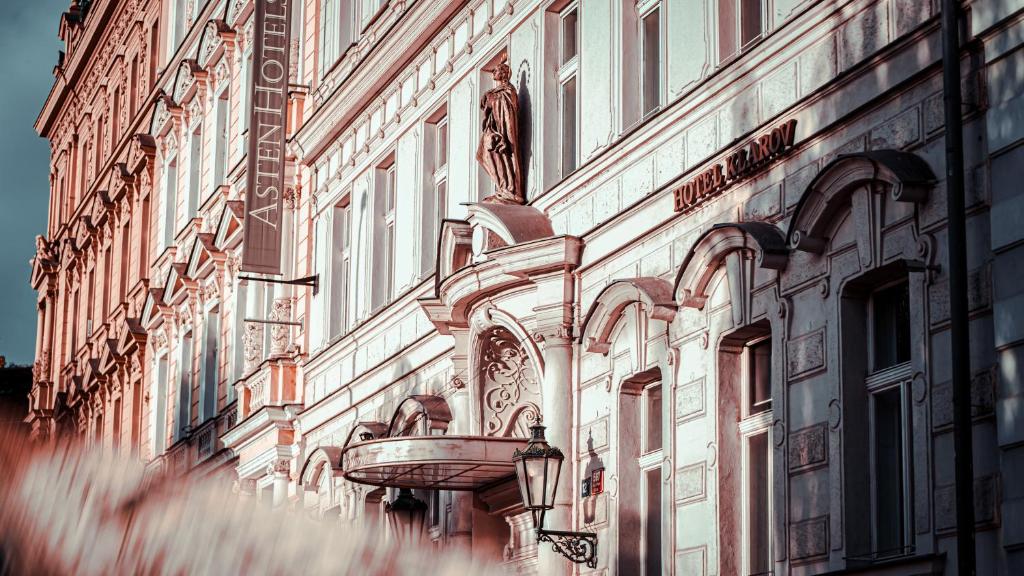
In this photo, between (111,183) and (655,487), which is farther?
(111,183)

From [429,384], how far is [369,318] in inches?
94.6

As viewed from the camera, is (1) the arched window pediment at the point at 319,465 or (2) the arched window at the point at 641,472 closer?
(2) the arched window at the point at 641,472

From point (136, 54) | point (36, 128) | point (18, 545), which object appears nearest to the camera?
point (18, 545)

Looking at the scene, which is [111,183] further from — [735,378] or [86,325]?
[735,378]

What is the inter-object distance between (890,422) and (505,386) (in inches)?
290

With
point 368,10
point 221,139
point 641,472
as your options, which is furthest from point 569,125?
point 221,139

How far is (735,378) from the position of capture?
11.7 m

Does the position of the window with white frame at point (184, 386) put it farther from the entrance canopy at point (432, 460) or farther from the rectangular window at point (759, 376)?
the rectangular window at point (759, 376)

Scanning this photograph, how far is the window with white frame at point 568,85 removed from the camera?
1505cm

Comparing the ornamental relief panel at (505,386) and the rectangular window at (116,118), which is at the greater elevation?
the rectangular window at (116,118)

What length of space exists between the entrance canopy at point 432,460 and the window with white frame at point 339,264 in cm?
600

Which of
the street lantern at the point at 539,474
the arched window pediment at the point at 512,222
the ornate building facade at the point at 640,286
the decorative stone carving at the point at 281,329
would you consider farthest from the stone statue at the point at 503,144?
the decorative stone carving at the point at 281,329

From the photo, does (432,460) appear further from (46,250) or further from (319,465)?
(46,250)

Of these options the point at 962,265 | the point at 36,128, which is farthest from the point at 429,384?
the point at 36,128
